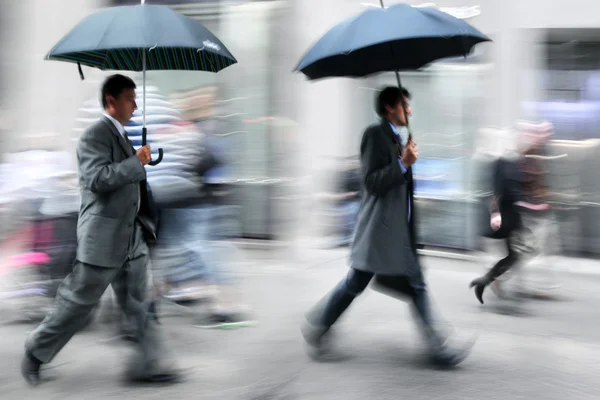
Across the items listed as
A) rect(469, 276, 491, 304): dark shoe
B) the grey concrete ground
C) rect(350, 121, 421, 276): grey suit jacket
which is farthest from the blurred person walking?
rect(350, 121, 421, 276): grey suit jacket

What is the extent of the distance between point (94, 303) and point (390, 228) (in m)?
1.87

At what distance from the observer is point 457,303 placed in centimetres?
748

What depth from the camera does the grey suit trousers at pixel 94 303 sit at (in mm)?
4656

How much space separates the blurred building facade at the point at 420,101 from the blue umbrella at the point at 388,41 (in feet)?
12.7

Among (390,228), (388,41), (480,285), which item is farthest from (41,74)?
(388,41)

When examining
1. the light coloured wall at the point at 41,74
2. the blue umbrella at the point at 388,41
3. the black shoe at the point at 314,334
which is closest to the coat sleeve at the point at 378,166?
the blue umbrella at the point at 388,41

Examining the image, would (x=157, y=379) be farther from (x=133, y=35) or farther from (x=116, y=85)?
(x=133, y=35)

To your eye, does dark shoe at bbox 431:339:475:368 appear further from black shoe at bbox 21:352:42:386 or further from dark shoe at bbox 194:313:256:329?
black shoe at bbox 21:352:42:386

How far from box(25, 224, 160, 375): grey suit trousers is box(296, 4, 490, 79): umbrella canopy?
5.17 ft

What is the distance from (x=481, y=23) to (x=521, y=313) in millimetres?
3781

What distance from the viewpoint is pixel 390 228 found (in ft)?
16.9

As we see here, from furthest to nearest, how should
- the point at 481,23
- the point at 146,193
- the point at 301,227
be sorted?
the point at 301,227 → the point at 481,23 → the point at 146,193

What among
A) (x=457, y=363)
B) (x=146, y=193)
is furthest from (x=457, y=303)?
(x=146, y=193)

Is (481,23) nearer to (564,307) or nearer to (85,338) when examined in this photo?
(564,307)
